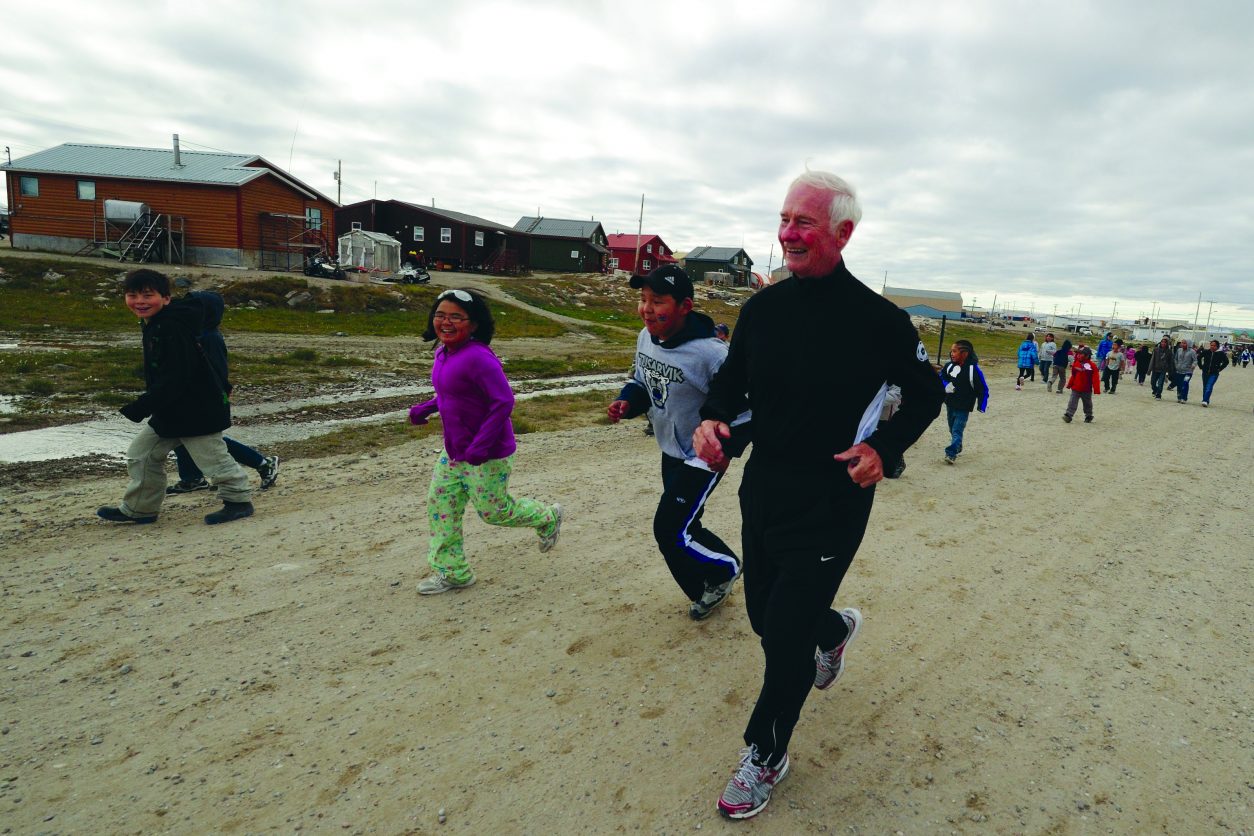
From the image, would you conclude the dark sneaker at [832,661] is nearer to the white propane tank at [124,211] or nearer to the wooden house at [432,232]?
the white propane tank at [124,211]

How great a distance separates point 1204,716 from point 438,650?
3.83 m

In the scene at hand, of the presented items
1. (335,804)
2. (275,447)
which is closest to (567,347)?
(275,447)

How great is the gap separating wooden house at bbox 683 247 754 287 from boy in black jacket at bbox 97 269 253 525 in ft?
259

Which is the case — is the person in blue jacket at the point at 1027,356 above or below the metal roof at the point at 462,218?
below

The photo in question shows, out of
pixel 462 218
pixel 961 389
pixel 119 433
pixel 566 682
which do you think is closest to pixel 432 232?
pixel 462 218

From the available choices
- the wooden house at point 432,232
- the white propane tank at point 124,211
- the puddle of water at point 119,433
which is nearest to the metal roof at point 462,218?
the wooden house at point 432,232

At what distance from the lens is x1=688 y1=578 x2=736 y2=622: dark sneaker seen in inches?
163

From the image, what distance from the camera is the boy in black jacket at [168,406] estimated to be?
5.26 m

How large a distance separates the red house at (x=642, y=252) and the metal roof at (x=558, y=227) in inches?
271

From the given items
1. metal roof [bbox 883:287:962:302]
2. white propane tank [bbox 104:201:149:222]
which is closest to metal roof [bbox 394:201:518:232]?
white propane tank [bbox 104:201:149:222]

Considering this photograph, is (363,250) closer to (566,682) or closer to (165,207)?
(165,207)

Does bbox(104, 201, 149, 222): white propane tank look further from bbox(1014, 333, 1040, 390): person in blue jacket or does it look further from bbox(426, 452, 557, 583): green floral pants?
bbox(1014, 333, 1040, 390): person in blue jacket

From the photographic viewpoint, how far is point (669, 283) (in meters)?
3.74

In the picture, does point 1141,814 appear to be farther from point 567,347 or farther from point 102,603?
point 567,347
